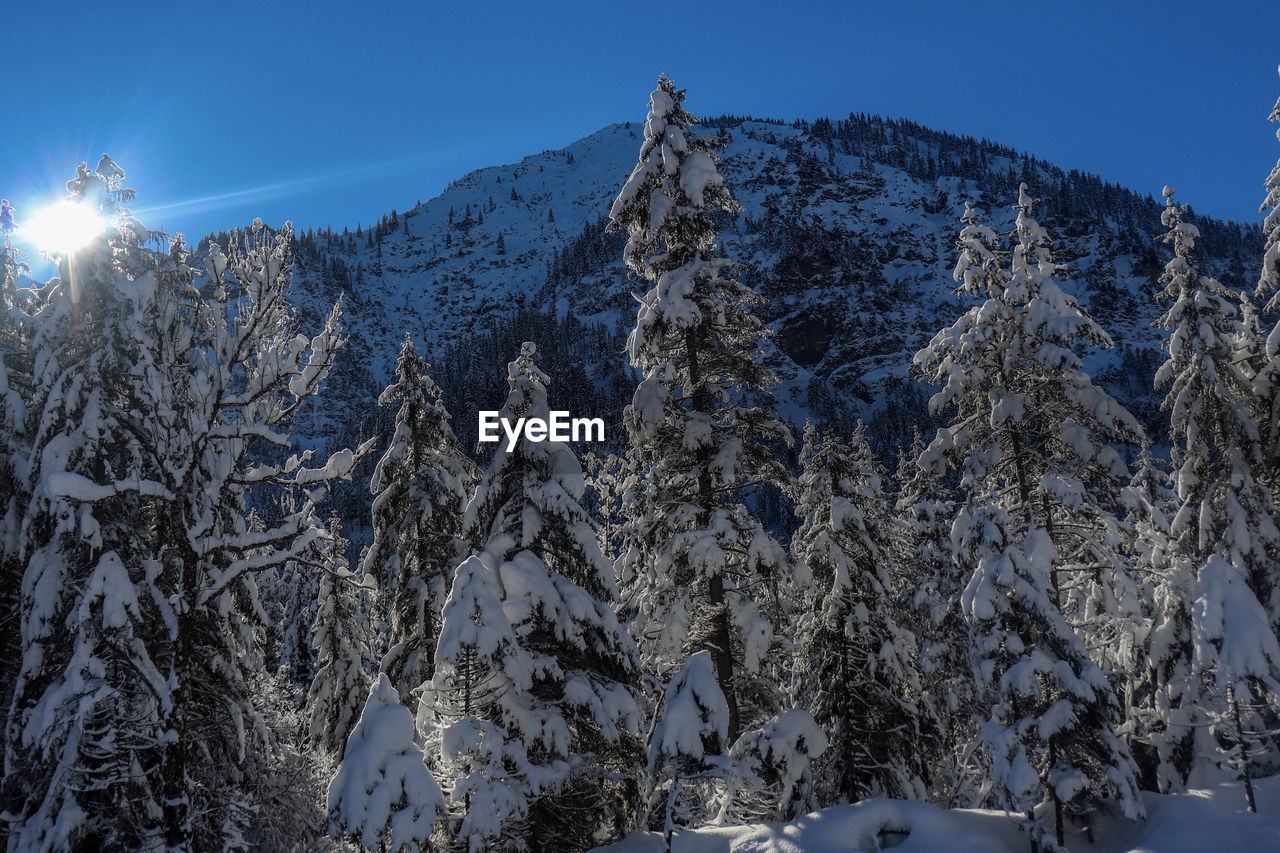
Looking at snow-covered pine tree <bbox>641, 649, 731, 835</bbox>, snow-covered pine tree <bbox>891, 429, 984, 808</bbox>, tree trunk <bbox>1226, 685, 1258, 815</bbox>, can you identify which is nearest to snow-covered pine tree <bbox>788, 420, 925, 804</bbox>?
snow-covered pine tree <bbox>891, 429, 984, 808</bbox>

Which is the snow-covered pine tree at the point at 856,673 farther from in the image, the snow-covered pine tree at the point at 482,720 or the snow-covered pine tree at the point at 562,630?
the snow-covered pine tree at the point at 482,720

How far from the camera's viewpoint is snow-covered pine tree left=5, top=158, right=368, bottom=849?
370 inches

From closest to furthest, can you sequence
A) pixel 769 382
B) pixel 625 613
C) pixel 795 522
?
pixel 769 382, pixel 625 613, pixel 795 522

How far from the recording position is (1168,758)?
1437cm

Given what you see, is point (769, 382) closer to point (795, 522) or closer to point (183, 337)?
point (183, 337)

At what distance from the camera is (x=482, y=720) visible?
9930mm

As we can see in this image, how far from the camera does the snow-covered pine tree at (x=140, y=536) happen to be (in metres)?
9.41

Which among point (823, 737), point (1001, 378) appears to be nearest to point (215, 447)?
point (823, 737)

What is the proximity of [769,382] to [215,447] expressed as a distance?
9272 millimetres

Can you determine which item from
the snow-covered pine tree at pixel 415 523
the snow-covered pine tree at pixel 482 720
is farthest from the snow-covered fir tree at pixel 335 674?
the snow-covered pine tree at pixel 482 720

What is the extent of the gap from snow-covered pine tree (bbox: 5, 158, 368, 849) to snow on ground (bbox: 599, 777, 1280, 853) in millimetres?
6280

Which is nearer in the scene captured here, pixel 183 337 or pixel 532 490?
pixel 183 337

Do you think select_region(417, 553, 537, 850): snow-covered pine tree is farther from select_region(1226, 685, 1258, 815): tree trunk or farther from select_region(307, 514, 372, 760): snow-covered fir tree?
select_region(307, 514, 372, 760): snow-covered fir tree

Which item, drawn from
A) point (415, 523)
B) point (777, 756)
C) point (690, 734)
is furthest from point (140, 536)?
point (777, 756)
